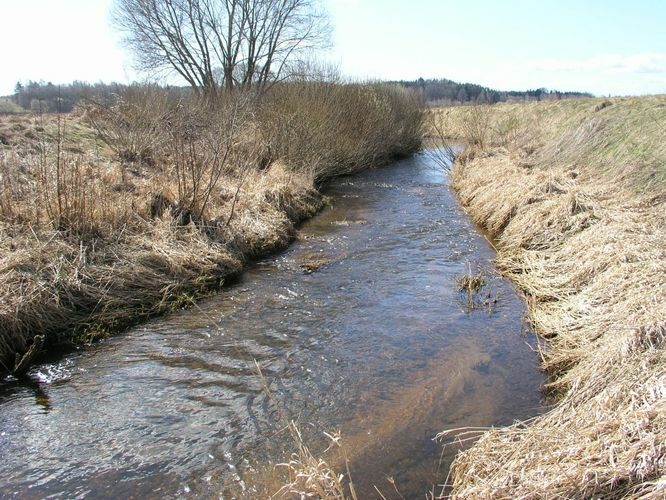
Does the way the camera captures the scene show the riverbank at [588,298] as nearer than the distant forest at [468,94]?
Yes

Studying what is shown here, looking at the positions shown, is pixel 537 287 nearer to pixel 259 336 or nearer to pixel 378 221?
pixel 259 336

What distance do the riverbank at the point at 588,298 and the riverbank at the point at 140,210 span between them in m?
4.86

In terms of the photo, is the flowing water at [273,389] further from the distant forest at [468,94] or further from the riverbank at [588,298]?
the distant forest at [468,94]

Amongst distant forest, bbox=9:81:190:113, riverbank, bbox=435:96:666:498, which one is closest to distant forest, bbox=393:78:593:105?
riverbank, bbox=435:96:666:498

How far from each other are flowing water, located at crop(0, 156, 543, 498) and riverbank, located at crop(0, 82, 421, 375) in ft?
1.88

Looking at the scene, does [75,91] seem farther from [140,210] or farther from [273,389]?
[273,389]

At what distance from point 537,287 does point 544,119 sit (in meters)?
16.6

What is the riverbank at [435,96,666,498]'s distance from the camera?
3.23 metres

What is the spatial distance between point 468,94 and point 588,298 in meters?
78.3

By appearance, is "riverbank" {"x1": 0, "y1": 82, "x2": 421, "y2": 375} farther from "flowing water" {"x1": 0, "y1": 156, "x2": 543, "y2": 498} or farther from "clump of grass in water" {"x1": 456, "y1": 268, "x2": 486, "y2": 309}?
"clump of grass in water" {"x1": 456, "y1": 268, "x2": 486, "y2": 309}

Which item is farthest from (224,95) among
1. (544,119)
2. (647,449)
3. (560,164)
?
(647,449)

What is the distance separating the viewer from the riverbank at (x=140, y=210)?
648 centimetres

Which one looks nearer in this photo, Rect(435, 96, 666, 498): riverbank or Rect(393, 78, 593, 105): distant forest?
Rect(435, 96, 666, 498): riverbank

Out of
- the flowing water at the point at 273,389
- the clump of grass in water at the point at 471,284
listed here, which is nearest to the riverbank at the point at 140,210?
the flowing water at the point at 273,389
